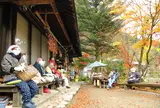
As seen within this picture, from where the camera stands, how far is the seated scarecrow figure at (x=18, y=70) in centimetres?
420

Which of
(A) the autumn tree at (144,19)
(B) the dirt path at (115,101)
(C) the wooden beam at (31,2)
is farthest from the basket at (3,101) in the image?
(A) the autumn tree at (144,19)

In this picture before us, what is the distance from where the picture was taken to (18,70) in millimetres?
4340

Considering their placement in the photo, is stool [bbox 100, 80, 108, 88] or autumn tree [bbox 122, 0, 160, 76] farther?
stool [bbox 100, 80, 108, 88]

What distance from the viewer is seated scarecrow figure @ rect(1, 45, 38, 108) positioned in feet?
13.8

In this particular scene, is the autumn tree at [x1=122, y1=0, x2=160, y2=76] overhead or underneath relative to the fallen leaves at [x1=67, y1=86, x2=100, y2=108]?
overhead

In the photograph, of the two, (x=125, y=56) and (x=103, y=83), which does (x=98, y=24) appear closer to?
(x=125, y=56)

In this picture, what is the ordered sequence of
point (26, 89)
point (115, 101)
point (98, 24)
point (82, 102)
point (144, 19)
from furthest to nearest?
point (98, 24), point (144, 19), point (115, 101), point (82, 102), point (26, 89)

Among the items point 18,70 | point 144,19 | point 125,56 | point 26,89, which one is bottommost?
point 26,89

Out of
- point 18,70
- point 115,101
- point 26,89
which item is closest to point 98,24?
point 115,101

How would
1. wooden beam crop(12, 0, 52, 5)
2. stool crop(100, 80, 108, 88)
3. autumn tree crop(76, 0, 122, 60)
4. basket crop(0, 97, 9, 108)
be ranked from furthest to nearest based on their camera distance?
autumn tree crop(76, 0, 122, 60)
stool crop(100, 80, 108, 88)
wooden beam crop(12, 0, 52, 5)
basket crop(0, 97, 9, 108)

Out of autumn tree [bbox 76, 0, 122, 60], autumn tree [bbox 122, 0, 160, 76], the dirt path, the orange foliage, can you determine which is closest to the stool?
autumn tree [bbox 122, 0, 160, 76]

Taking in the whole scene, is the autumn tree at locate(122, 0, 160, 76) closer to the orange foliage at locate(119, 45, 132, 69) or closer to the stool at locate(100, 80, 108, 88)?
the stool at locate(100, 80, 108, 88)

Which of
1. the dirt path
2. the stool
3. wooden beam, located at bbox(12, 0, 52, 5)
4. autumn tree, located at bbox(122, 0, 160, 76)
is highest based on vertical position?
autumn tree, located at bbox(122, 0, 160, 76)

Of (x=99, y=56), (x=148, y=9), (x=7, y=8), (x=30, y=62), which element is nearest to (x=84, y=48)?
(x=99, y=56)
